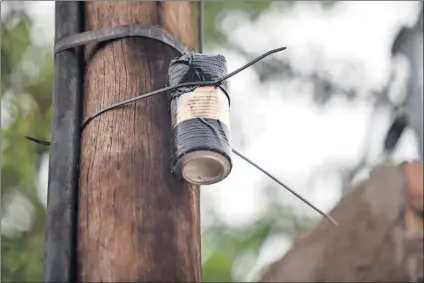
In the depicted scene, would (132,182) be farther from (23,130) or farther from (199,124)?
(23,130)

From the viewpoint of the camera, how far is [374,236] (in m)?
3.06

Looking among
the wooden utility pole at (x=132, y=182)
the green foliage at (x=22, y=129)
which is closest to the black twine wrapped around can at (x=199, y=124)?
the wooden utility pole at (x=132, y=182)

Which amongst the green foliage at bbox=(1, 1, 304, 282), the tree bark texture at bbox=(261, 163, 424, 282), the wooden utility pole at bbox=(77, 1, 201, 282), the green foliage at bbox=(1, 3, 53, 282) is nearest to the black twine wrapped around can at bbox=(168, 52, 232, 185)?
the wooden utility pole at bbox=(77, 1, 201, 282)

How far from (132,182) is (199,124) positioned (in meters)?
0.21

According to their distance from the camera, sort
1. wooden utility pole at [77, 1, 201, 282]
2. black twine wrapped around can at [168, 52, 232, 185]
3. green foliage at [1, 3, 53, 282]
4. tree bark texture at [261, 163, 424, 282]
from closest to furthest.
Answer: wooden utility pole at [77, 1, 201, 282]
black twine wrapped around can at [168, 52, 232, 185]
tree bark texture at [261, 163, 424, 282]
green foliage at [1, 3, 53, 282]

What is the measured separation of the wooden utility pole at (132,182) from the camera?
1854 millimetres

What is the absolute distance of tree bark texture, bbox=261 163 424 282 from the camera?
2904 millimetres

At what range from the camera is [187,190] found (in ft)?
6.78

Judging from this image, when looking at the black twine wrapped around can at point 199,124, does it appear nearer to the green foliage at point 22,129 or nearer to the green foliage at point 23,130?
the green foliage at point 23,130

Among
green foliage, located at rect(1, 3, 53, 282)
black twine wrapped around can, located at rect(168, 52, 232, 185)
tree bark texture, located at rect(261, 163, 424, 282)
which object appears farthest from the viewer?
green foliage, located at rect(1, 3, 53, 282)

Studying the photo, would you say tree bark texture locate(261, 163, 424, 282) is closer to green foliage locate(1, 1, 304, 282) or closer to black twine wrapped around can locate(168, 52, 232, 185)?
black twine wrapped around can locate(168, 52, 232, 185)

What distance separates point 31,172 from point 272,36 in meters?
2.57

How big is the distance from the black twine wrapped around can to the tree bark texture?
1.04m

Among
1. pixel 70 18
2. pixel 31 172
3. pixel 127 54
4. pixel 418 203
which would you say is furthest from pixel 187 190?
pixel 31 172
